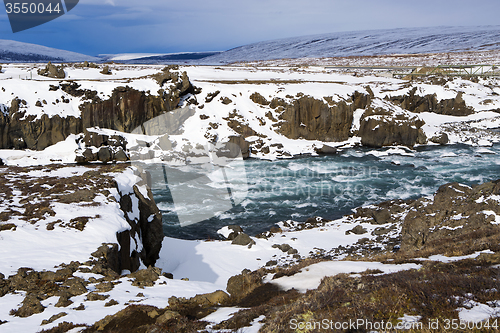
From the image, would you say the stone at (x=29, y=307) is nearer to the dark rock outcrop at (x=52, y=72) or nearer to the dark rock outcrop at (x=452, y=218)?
the dark rock outcrop at (x=452, y=218)

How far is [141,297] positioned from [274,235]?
46.0ft

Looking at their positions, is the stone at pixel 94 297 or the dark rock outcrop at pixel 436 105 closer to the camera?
the stone at pixel 94 297

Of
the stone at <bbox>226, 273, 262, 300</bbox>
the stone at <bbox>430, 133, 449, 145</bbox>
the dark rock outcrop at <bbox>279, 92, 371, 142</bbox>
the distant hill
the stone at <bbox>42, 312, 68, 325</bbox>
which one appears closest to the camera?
the stone at <bbox>42, 312, 68, 325</bbox>

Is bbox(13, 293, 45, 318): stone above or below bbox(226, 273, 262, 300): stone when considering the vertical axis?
above

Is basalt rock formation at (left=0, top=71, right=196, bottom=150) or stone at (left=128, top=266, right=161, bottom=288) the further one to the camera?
basalt rock formation at (left=0, top=71, right=196, bottom=150)

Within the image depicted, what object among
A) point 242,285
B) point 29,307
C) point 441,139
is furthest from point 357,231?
point 441,139

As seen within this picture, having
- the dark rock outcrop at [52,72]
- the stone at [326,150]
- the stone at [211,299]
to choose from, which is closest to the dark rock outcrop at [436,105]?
the stone at [326,150]

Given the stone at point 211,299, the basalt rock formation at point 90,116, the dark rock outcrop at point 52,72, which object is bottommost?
the stone at point 211,299

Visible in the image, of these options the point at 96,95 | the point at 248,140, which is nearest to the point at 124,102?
the point at 96,95

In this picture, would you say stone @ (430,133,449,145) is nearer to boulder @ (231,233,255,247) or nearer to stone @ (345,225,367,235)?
stone @ (345,225,367,235)

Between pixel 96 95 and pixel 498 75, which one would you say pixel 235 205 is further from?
pixel 498 75

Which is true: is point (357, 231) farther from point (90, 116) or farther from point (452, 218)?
point (90, 116)

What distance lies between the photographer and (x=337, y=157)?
44125 millimetres

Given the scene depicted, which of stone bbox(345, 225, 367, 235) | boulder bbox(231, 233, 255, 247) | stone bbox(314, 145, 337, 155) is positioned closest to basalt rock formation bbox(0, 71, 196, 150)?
stone bbox(314, 145, 337, 155)
